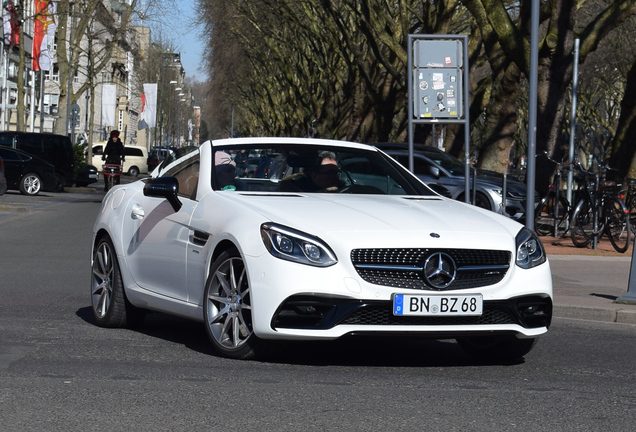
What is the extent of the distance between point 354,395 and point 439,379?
0.78 metres

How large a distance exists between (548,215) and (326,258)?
15.4 m

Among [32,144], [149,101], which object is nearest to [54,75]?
[149,101]

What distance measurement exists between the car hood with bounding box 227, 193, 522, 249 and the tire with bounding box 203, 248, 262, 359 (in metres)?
0.37

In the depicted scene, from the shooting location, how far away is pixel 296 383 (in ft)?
21.0

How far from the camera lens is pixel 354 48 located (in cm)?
4241

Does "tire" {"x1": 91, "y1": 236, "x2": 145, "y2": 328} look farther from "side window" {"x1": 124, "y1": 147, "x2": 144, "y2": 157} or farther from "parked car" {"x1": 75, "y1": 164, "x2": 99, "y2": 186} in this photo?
"side window" {"x1": 124, "y1": 147, "x2": 144, "y2": 157}

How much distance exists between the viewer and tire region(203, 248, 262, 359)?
22.9ft

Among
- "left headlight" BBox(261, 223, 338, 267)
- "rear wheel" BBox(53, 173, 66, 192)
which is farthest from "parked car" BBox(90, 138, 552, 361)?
"rear wheel" BBox(53, 173, 66, 192)

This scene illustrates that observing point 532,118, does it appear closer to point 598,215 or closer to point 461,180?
point 598,215

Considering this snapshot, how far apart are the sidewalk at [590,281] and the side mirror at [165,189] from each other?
4049 mm

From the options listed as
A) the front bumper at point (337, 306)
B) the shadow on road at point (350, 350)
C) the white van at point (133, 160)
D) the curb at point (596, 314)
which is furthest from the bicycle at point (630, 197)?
the white van at point (133, 160)

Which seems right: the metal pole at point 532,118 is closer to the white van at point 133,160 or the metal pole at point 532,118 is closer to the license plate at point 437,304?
the license plate at point 437,304

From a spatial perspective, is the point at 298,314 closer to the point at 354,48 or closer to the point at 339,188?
the point at 339,188

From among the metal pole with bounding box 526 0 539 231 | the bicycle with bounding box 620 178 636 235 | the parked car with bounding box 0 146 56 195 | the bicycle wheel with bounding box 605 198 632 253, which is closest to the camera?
the metal pole with bounding box 526 0 539 231
